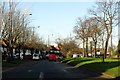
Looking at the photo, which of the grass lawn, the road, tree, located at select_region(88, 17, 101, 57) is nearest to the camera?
the road

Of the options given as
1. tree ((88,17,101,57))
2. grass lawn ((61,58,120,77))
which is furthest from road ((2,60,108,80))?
tree ((88,17,101,57))

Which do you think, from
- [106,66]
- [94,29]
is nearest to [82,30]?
[94,29]

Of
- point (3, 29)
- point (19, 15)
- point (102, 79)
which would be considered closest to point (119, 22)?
point (19, 15)

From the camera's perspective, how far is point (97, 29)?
66125mm

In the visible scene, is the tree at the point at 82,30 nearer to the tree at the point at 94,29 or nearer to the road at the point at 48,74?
the tree at the point at 94,29

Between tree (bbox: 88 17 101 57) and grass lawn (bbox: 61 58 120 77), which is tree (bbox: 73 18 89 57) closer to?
tree (bbox: 88 17 101 57)

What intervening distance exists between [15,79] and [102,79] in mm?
5702

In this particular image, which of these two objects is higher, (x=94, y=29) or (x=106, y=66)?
(x=94, y=29)

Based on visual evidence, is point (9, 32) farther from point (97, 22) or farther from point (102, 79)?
point (102, 79)

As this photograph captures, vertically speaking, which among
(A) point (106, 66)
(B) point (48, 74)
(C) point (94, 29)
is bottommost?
(B) point (48, 74)

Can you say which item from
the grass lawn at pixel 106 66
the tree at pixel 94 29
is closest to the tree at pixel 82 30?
the tree at pixel 94 29

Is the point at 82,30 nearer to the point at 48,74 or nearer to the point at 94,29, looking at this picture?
the point at 94,29

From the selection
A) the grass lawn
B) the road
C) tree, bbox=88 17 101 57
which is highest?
tree, bbox=88 17 101 57

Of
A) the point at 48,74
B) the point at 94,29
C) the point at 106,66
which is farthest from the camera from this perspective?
the point at 94,29
